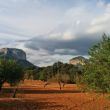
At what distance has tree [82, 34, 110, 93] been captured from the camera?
92.8ft

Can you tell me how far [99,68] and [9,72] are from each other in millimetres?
41860

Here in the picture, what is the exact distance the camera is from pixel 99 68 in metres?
29.0

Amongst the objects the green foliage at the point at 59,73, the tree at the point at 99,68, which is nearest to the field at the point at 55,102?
the tree at the point at 99,68

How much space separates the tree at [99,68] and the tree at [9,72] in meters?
38.4

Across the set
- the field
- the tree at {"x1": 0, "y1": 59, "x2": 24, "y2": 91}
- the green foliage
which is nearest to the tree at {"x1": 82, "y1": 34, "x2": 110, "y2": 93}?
the field

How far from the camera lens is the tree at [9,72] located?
225ft

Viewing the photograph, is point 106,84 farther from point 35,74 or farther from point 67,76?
point 35,74

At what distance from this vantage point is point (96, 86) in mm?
30031

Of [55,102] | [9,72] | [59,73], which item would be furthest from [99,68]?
[59,73]

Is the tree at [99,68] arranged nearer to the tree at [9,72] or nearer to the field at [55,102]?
the field at [55,102]

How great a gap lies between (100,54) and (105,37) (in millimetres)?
1383

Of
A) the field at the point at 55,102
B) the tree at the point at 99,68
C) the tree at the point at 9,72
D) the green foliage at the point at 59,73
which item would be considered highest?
the green foliage at the point at 59,73

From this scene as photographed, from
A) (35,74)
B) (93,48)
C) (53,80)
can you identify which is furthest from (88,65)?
(35,74)

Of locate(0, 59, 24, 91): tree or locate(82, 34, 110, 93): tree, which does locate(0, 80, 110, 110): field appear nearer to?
locate(82, 34, 110, 93): tree
